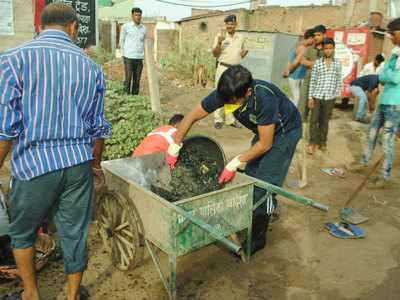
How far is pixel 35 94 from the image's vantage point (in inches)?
71.9

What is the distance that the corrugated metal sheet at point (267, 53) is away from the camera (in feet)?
38.2

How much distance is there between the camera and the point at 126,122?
193 inches

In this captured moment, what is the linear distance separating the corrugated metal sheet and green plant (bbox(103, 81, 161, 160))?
7269 mm

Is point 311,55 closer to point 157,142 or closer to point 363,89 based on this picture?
point 363,89

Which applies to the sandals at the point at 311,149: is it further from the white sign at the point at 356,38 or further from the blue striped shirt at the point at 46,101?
the white sign at the point at 356,38

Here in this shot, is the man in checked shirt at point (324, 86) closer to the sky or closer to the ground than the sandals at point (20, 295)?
closer to the sky

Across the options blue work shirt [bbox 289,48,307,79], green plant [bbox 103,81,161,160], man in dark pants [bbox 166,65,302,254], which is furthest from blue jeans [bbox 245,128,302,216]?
blue work shirt [bbox 289,48,307,79]

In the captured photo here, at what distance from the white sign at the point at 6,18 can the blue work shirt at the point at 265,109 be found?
3343mm

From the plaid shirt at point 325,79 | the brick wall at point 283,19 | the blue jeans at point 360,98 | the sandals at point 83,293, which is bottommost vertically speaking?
the sandals at point 83,293

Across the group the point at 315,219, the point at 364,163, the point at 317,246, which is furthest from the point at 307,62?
the point at 317,246

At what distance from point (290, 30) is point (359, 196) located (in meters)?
14.5

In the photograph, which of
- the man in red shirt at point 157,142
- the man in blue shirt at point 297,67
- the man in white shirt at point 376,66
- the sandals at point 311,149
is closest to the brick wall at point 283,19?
the man in white shirt at point 376,66

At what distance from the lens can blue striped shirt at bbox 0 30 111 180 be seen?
178 cm

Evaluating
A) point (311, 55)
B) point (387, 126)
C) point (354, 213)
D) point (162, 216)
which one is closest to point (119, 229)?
point (162, 216)
